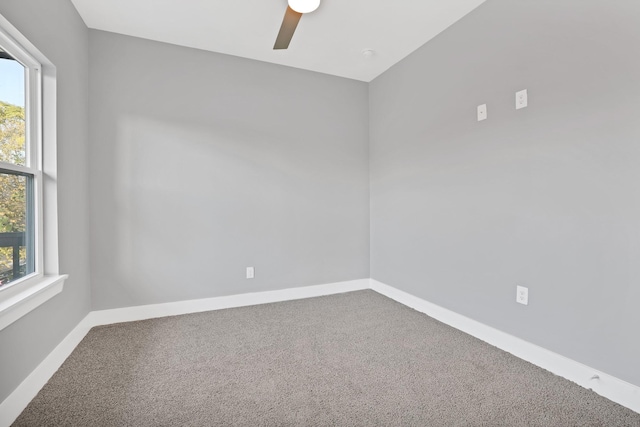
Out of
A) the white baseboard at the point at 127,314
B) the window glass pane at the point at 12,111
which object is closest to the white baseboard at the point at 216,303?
the white baseboard at the point at 127,314

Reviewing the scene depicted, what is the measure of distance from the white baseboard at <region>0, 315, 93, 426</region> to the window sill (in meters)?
0.34

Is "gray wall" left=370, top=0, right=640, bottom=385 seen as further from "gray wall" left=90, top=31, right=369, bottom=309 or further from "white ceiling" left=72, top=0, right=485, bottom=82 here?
"gray wall" left=90, top=31, right=369, bottom=309

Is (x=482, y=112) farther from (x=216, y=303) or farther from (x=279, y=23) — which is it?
(x=216, y=303)

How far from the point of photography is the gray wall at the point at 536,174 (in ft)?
4.88

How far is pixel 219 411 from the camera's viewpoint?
1.42 m

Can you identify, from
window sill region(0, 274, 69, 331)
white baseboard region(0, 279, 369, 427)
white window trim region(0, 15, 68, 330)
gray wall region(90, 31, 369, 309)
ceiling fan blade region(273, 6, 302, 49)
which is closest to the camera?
window sill region(0, 274, 69, 331)

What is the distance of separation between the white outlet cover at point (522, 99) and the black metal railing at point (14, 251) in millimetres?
3015

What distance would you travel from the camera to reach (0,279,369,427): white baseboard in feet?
4.59

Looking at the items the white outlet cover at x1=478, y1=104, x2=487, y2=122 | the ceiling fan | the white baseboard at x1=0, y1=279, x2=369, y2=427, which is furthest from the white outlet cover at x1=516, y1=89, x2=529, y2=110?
the white baseboard at x1=0, y1=279, x2=369, y2=427

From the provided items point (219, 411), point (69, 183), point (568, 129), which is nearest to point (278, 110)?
point (69, 183)

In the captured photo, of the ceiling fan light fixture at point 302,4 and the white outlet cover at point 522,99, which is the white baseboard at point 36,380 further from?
the white outlet cover at point 522,99

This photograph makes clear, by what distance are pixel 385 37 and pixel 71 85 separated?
2400 millimetres

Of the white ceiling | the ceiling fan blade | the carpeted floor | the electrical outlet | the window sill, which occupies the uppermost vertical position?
the white ceiling

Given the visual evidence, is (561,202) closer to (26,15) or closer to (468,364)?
(468,364)
